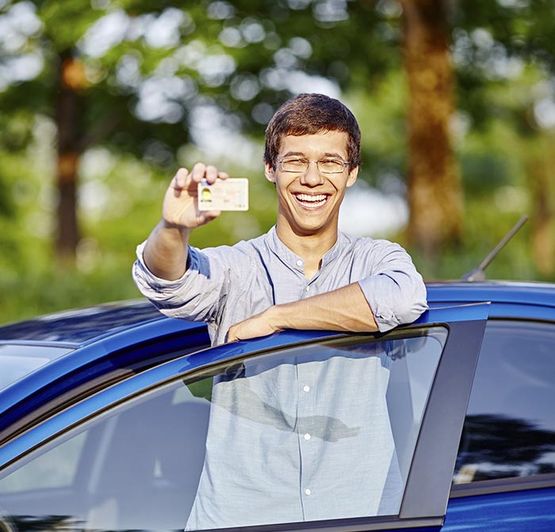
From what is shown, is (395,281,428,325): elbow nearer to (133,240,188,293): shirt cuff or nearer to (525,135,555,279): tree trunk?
(133,240,188,293): shirt cuff

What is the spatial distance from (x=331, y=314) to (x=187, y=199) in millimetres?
411

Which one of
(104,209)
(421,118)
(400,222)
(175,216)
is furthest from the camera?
(104,209)

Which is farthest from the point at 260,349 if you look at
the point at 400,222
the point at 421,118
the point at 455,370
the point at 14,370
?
the point at 400,222

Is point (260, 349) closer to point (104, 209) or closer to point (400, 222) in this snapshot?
point (400, 222)

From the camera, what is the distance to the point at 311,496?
247cm

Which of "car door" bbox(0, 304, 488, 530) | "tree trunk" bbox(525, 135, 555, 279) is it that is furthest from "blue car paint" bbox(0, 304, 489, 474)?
"tree trunk" bbox(525, 135, 555, 279)

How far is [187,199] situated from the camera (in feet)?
7.89

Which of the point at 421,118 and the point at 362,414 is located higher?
the point at 421,118

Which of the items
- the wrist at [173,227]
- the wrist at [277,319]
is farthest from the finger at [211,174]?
the wrist at [277,319]

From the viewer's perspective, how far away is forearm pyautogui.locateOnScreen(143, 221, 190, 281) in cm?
243

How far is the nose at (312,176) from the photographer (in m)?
2.65

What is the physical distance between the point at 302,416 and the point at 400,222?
32.6 m

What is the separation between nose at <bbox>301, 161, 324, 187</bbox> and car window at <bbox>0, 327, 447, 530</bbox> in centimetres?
39

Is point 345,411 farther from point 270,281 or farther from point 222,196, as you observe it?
point 222,196
